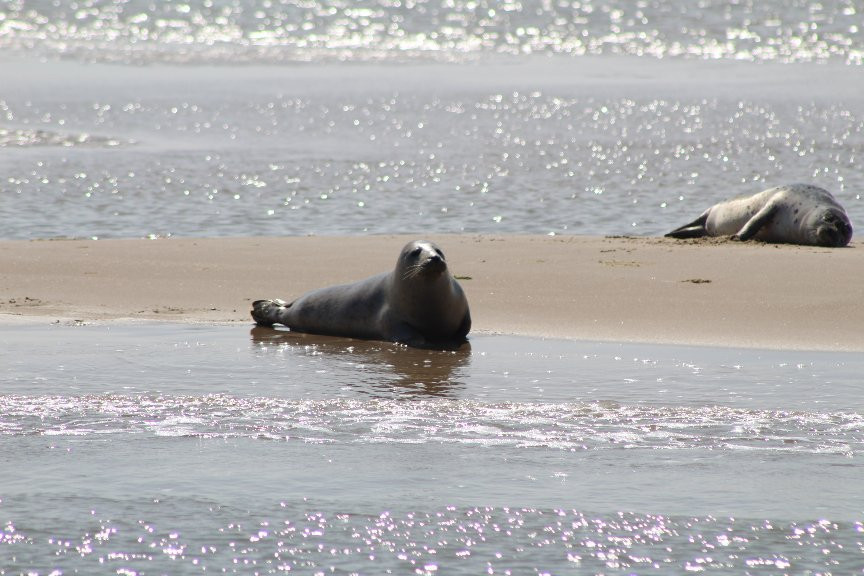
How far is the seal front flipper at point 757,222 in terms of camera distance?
10.8m

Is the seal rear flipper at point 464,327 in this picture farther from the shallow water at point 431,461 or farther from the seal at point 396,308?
the shallow water at point 431,461

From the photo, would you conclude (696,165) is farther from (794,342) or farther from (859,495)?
(859,495)

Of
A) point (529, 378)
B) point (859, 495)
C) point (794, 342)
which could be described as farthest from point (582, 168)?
point (859, 495)

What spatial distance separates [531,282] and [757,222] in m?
3.02

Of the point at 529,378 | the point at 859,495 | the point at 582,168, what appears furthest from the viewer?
the point at 582,168

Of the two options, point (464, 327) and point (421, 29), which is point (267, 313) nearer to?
point (464, 327)

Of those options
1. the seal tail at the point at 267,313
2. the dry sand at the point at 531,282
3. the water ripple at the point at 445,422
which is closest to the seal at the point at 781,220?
the dry sand at the point at 531,282

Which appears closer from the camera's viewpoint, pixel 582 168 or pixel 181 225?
pixel 181 225

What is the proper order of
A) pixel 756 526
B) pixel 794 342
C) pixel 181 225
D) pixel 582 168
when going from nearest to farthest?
pixel 756 526, pixel 794 342, pixel 181 225, pixel 582 168

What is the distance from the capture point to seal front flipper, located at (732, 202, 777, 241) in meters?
10.8

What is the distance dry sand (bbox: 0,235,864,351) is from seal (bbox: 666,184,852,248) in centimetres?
30

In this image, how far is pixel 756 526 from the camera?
391 centimetres

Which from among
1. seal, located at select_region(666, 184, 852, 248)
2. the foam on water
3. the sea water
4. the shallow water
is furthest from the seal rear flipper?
the foam on water

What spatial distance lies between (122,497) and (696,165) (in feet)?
40.5
